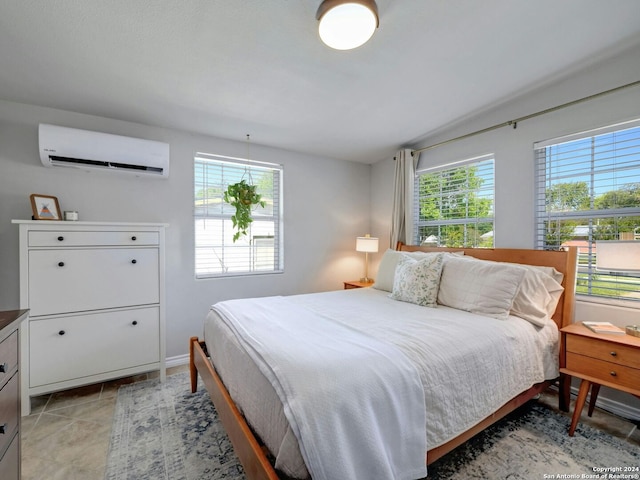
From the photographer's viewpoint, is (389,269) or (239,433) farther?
(389,269)

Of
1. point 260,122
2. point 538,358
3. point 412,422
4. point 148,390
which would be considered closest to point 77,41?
point 260,122

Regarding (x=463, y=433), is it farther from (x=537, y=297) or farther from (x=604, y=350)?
(x=537, y=297)

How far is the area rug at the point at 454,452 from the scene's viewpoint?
1487 mm

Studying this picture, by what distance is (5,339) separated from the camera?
98 cm

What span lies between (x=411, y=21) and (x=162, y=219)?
8.76 ft

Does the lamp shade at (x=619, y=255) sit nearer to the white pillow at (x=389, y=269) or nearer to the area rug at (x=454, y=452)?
the area rug at (x=454, y=452)

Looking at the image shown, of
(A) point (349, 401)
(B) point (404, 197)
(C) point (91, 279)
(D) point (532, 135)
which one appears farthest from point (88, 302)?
(D) point (532, 135)

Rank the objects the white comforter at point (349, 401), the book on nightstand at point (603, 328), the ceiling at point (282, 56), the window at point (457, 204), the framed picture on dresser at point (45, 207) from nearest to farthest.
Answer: the white comforter at point (349, 401) → the ceiling at point (282, 56) → the book on nightstand at point (603, 328) → the framed picture on dresser at point (45, 207) → the window at point (457, 204)

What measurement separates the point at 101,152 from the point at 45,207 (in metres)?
0.62

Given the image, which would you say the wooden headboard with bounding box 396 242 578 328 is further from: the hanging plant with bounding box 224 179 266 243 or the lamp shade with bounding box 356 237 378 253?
the hanging plant with bounding box 224 179 266 243

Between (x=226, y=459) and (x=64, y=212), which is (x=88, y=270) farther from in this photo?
(x=226, y=459)

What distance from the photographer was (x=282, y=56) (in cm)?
181

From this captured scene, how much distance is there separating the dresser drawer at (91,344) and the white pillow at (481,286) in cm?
248

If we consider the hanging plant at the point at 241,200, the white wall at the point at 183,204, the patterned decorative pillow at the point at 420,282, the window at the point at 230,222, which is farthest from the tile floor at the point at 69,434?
the patterned decorative pillow at the point at 420,282
